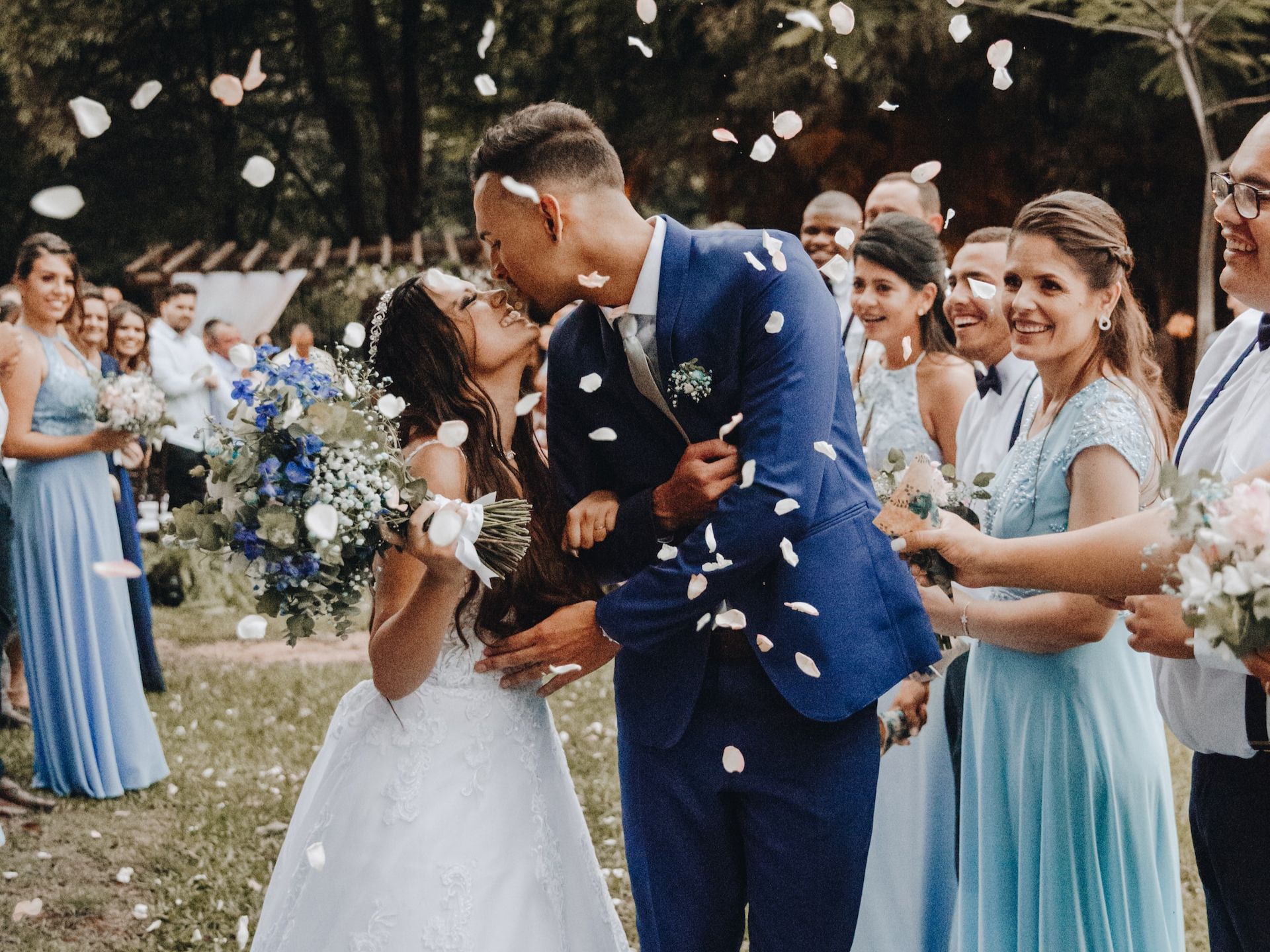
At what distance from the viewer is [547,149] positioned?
2467mm

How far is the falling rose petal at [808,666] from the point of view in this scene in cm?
242

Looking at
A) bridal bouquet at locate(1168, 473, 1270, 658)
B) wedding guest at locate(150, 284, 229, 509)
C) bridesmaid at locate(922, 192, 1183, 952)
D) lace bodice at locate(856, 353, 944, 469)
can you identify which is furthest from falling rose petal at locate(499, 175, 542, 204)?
wedding guest at locate(150, 284, 229, 509)

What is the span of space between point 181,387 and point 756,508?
27.7 feet

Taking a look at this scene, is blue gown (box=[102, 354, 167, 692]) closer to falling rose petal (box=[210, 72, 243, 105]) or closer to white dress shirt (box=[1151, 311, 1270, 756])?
falling rose petal (box=[210, 72, 243, 105])

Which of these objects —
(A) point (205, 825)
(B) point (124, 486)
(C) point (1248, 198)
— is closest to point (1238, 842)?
(C) point (1248, 198)

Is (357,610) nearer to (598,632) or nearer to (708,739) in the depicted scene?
(598,632)

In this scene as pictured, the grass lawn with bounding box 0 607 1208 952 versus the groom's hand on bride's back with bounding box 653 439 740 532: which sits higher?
the groom's hand on bride's back with bounding box 653 439 740 532

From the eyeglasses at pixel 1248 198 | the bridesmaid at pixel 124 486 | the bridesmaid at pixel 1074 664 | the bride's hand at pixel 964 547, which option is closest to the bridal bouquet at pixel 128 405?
the bridesmaid at pixel 124 486

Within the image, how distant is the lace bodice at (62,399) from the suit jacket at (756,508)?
414 centimetres

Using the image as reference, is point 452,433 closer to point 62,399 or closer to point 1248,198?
point 1248,198

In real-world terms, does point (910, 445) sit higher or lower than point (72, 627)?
higher

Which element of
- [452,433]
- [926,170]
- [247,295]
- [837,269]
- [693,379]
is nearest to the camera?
[693,379]

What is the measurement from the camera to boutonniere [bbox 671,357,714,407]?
8.04 ft

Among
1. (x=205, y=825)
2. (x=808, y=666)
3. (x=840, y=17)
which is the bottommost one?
(x=205, y=825)
